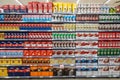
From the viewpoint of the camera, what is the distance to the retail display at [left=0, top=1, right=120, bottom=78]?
21.9ft

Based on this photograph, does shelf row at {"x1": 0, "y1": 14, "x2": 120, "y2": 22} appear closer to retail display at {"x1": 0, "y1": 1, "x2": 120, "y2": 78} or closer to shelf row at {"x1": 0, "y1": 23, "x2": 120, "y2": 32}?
retail display at {"x1": 0, "y1": 1, "x2": 120, "y2": 78}

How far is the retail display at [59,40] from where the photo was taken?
21.9 feet

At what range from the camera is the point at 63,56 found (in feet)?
22.5

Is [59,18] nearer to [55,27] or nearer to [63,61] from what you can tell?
[55,27]

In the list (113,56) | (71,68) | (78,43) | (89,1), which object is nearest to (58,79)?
(71,68)

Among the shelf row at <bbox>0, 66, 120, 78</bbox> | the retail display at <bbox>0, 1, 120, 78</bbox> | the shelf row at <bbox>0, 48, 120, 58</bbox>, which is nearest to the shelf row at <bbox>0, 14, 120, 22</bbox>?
the retail display at <bbox>0, 1, 120, 78</bbox>

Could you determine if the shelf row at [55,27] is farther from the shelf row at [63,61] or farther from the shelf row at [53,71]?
the shelf row at [53,71]

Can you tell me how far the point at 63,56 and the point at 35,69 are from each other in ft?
2.84

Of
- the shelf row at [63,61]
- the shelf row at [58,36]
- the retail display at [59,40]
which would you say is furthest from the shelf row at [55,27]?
the shelf row at [63,61]

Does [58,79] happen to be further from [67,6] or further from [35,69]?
[67,6]

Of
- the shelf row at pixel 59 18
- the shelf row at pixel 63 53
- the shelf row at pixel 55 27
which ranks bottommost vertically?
the shelf row at pixel 63 53

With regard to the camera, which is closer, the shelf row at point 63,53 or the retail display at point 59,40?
the retail display at point 59,40

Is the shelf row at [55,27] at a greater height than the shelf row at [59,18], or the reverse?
the shelf row at [59,18]

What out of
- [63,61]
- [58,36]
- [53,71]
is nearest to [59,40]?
[58,36]
